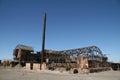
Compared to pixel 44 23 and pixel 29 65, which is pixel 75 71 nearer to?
pixel 29 65

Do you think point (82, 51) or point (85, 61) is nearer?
point (85, 61)

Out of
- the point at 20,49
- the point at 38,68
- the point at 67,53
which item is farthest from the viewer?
the point at 67,53

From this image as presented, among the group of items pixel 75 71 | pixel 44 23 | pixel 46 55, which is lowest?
pixel 75 71

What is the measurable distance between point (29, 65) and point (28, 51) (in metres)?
17.1

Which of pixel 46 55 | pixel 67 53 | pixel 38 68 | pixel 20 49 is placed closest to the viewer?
pixel 38 68

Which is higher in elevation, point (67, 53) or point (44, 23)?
point (44, 23)

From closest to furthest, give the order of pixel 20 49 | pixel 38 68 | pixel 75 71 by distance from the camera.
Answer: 1. pixel 75 71
2. pixel 38 68
3. pixel 20 49

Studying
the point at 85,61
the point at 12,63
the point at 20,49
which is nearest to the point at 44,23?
the point at 20,49

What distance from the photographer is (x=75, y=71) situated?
27.5 meters

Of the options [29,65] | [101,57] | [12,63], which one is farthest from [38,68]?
[101,57]

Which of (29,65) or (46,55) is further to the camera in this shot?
(46,55)

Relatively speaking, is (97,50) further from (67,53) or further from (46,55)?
(46,55)

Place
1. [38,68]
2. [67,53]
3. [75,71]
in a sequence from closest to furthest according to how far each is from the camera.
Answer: [75,71], [38,68], [67,53]

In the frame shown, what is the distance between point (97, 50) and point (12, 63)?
3081cm
